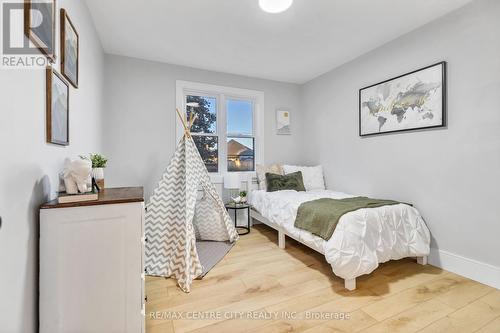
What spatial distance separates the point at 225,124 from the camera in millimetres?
3715

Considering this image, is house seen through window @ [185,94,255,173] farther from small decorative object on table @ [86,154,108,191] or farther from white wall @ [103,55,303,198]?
small decorative object on table @ [86,154,108,191]

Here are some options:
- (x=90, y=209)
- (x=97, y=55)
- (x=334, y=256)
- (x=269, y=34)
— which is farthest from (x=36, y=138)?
(x=269, y=34)

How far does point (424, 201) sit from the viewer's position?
7.87 feet

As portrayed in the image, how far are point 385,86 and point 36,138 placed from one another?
3233 millimetres

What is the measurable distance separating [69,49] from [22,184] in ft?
3.42

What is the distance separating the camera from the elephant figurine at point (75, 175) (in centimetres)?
120

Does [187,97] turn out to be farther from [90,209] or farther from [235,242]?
[90,209]

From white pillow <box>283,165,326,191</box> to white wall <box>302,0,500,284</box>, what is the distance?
0.68 meters

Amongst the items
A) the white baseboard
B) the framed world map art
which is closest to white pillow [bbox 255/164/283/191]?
the framed world map art

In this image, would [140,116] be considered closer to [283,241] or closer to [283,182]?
[283,182]

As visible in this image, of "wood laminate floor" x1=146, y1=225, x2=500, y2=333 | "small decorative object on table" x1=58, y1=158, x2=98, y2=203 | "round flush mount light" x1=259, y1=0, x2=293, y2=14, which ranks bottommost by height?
"wood laminate floor" x1=146, y1=225, x2=500, y2=333

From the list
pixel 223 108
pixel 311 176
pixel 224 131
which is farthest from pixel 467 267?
pixel 223 108

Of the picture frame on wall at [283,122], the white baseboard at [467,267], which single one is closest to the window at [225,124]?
the picture frame on wall at [283,122]

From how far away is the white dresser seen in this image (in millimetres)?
1090
